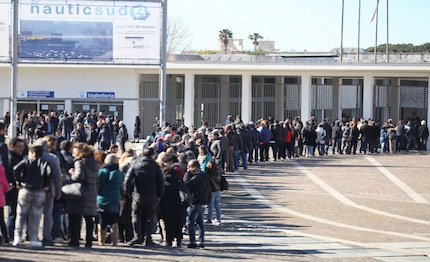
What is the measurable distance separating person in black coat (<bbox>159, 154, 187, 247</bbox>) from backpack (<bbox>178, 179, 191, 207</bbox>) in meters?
0.04

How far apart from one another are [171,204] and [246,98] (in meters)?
32.5

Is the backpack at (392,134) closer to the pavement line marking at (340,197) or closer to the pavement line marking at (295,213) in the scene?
the pavement line marking at (340,197)

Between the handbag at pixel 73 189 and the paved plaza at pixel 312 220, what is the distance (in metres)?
0.76

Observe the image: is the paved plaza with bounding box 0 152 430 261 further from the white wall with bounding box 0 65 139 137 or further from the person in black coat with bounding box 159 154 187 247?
the white wall with bounding box 0 65 139 137

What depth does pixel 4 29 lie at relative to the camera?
29.9m

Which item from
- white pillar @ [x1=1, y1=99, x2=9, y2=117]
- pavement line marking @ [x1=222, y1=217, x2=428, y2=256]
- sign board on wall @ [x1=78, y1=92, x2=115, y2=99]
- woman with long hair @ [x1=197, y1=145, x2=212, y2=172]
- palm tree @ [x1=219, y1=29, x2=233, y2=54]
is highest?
palm tree @ [x1=219, y1=29, x2=233, y2=54]

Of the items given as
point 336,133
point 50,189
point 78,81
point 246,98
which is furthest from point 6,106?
point 50,189

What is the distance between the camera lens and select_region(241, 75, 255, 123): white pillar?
46.0 m

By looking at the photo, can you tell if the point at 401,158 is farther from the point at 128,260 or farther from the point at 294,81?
the point at 128,260

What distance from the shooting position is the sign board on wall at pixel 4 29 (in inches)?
1174

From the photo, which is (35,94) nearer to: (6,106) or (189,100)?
(6,106)

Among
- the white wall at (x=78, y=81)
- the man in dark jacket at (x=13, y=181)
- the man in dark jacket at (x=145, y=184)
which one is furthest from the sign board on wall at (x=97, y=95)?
the man in dark jacket at (x=13, y=181)

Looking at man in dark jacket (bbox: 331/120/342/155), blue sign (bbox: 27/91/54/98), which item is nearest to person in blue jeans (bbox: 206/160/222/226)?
man in dark jacket (bbox: 331/120/342/155)

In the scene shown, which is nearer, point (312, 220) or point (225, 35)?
point (312, 220)
